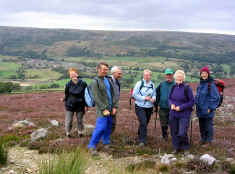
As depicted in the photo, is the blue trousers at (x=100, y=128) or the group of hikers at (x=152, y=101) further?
the blue trousers at (x=100, y=128)

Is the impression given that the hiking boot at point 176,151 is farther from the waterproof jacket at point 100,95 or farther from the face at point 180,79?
the waterproof jacket at point 100,95

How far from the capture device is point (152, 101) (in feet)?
24.3

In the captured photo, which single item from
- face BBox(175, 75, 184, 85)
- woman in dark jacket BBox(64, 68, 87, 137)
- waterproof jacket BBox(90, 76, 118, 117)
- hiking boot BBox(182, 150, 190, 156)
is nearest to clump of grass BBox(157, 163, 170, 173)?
hiking boot BBox(182, 150, 190, 156)

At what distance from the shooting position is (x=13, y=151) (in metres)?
7.46

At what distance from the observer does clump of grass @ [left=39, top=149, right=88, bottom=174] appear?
3.03 metres

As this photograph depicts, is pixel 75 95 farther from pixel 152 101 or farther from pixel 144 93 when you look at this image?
pixel 152 101

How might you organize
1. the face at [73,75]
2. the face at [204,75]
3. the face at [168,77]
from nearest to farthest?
the face at [204,75], the face at [168,77], the face at [73,75]

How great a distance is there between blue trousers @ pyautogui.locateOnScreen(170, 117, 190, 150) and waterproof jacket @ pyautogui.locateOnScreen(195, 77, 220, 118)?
0.92 metres

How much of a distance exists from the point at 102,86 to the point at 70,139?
8.12 ft

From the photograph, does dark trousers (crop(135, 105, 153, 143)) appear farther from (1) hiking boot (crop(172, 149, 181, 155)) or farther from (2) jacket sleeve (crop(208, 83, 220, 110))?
(2) jacket sleeve (crop(208, 83, 220, 110))

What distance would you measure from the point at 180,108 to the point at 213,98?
129 cm

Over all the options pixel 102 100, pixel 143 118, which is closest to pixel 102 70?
pixel 102 100

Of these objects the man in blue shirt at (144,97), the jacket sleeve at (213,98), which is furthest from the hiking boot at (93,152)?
the jacket sleeve at (213,98)

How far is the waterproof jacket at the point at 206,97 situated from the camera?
7199 millimetres
